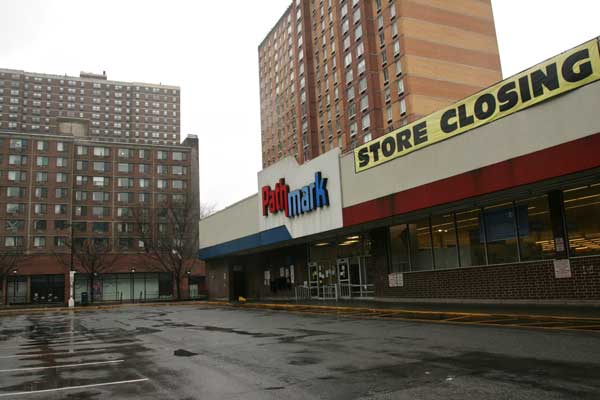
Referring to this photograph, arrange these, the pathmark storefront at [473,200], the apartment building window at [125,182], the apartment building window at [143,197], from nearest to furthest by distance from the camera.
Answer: the pathmark storefront at [473,200] → the apartment building window at [125,182] → the apartment building window at [143,197]

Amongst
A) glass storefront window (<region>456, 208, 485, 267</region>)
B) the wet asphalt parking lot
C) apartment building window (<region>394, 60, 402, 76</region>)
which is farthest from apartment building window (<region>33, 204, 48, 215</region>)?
glass storefront window (<region>456, 208, 485, 267</region>)

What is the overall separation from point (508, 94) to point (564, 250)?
6.00m

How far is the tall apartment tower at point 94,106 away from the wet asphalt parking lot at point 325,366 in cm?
15579

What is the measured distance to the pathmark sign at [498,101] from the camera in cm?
1620

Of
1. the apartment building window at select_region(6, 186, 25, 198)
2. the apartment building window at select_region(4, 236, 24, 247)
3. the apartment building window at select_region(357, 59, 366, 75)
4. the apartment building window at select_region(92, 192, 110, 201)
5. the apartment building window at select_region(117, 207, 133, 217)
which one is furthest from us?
the apartment building window at select_region(117, 207, 133, 217)

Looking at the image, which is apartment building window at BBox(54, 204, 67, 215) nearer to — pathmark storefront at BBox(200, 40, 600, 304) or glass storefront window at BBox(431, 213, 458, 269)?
pathmark storefront at BBox(200, 40, 600, 304)

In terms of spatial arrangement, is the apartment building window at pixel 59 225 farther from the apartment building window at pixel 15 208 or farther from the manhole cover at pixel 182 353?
the manhole cover at pixel 182 353

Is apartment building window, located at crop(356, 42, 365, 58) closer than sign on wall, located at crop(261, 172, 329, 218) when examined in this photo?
No

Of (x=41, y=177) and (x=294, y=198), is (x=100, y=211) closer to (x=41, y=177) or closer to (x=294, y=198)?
(x=41, y=177)

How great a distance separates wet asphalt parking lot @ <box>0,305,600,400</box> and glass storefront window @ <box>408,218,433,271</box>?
10611 mm

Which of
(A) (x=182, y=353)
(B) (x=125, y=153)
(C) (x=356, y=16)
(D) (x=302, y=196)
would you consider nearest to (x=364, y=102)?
(C) (x=356, y=16)

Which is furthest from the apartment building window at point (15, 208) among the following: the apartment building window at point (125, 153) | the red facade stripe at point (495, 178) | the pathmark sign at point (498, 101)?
the pathmark sign at point (498, 101)

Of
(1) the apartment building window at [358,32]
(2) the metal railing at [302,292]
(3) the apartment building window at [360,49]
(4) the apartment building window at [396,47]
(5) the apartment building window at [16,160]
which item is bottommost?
(2) the metal railing at [302,292]

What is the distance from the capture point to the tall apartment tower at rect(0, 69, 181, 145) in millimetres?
155750
